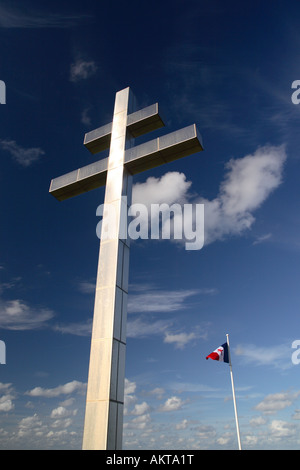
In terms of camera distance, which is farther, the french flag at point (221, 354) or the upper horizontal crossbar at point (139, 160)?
the french flag at point (221, 354)

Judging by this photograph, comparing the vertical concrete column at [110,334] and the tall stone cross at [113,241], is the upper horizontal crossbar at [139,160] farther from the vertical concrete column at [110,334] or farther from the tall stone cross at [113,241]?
the vertical concrete column at [110,334]

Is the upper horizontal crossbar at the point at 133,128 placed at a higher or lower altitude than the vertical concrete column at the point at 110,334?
higher

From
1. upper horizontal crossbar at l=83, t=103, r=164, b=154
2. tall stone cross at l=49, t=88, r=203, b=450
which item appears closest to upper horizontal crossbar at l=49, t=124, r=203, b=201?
tall stone cross at l=49, t=88, r=203, b=450

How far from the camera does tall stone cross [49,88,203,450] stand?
7.37m

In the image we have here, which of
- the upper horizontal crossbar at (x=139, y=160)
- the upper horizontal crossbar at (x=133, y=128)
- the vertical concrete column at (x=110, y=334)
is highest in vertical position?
the upper horizontal crossbar at (x=133, y=128)

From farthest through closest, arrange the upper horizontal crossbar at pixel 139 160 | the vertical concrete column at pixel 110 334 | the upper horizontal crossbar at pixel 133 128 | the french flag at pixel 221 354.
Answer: the french flag at pixel 221 354
the upper horizontal crossbar at pixel 133 128
the upper horizontal crossbar at pixel 139 160
the vertical concrete column at pixel 110 334

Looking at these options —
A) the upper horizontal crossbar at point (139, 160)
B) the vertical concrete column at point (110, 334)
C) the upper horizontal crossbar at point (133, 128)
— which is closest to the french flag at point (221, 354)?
the vertical concrete column at point (110, 334)

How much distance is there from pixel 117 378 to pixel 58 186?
6847mm

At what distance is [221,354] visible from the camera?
16375 mm

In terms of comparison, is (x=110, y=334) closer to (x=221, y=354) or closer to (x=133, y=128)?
(x=133, y=128)

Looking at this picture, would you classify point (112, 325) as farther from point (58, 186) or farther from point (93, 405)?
point (58, 186)

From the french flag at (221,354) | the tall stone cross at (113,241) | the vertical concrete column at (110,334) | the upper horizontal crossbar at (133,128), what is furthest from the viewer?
the french flag at (221,354)

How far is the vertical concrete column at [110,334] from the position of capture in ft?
23.7
